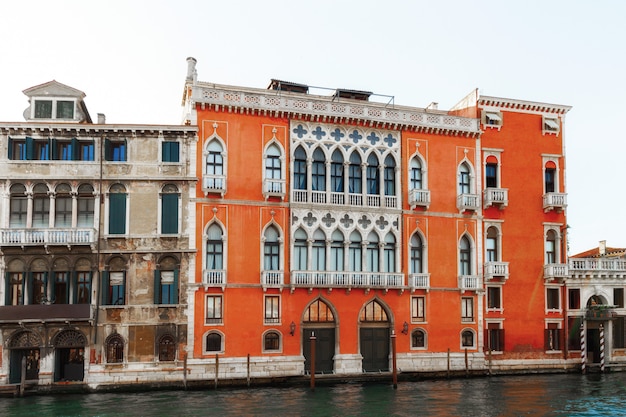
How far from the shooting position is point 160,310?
88.9 ft

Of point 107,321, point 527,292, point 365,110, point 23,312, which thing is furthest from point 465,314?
point 23,312

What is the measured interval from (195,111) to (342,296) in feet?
31.8

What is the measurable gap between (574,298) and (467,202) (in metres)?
7.23

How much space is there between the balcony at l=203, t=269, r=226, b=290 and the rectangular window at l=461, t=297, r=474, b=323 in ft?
35.8

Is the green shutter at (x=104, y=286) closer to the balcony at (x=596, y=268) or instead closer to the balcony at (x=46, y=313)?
the balcony at (x=46, y=313)

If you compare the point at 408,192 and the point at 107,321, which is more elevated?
the point at 408,192

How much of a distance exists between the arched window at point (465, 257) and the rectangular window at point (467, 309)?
4.01ft

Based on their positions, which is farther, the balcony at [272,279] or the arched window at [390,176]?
the arched window at [390,176]

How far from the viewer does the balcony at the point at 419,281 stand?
30609 millimetres

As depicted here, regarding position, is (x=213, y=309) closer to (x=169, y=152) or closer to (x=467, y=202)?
(x=169, y=152)

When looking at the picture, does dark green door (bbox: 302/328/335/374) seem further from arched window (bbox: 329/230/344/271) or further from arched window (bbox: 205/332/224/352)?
arched window (bbox: 205/332/224/352)

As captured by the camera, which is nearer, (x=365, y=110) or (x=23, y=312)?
(x=23, y=312)

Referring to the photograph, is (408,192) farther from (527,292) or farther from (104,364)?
(104,364)

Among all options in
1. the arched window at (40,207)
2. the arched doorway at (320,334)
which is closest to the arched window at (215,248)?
the arched doorway at (320,334)
